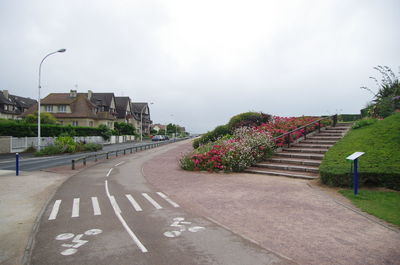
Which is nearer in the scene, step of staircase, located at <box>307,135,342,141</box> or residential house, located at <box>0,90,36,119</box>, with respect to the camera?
step of staircase, located at <box>307,135,342,141</box>

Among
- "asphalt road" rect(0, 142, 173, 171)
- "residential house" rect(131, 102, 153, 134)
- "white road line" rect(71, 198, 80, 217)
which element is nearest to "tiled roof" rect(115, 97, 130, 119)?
"residential house" rect(131, 102, 153, 134)

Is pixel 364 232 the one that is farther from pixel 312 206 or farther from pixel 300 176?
pixel 300 176

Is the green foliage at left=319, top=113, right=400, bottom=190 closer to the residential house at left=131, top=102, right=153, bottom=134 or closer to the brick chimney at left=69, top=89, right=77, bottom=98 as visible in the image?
the brick chimney at left=69, top=89, right=77, bottom=98

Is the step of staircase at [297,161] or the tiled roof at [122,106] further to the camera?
the tiled roof at [122,106]

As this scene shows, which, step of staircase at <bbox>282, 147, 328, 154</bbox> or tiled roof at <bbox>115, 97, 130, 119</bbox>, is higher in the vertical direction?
tiled roof at <bbox>115, 97, 130, 119</bbox>

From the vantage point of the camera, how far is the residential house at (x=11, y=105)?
6281cm

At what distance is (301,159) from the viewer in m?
14.7

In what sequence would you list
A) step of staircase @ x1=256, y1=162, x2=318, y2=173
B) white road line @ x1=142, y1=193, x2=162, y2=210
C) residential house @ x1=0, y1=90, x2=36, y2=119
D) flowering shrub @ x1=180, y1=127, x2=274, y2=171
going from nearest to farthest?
1. white road line @ x1=142, y1=193, x2=162, y2=210
2. step of staircase @ x1=256, y1=162, x2=318, y2=173
3. flowering shrub @ x1=180, y1=127, x2=274, y2=171
4. residential house @ x1=0, y1=90, x2=36, y2=119

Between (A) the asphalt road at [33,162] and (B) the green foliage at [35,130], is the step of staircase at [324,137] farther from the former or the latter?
(B) the green foliage at [35,130]

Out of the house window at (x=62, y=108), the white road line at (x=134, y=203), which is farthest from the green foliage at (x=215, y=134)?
the house window at (x=62, y=108)

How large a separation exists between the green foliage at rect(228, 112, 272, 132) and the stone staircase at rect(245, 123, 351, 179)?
593 centimetres

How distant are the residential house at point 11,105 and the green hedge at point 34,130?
26.8m

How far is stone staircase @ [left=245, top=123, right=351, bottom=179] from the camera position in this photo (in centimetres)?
1298

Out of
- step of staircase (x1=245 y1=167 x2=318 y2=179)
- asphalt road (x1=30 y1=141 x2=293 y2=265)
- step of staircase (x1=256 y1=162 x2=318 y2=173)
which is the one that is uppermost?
step of staircase (x1=256 y1=162 x2=318 y2=173)
